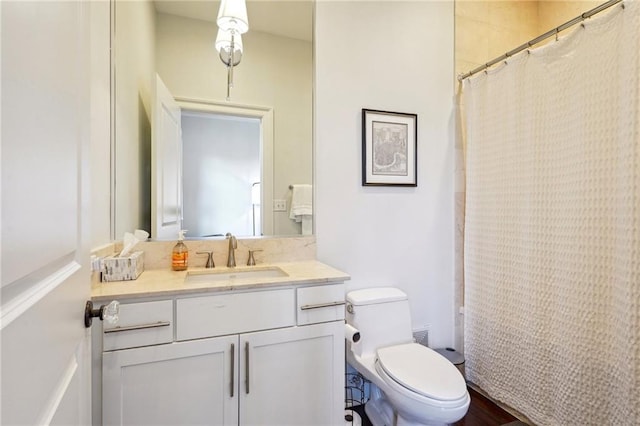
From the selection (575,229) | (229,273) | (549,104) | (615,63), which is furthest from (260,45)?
(575,229)

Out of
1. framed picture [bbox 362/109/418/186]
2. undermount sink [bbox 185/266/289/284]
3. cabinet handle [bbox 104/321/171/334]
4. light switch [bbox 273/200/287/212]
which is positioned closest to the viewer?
cabinet handle [bbox 104/321/171/334]

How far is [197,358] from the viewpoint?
125 centimetres

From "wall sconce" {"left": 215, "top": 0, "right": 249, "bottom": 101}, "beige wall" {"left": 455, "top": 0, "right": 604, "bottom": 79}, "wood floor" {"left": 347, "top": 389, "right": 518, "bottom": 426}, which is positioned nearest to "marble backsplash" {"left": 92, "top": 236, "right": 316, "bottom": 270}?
"wall sconce" {"left": 215, "top": 0, "right": 249, "bottom": 101}

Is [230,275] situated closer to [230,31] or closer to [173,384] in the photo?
[173,384]

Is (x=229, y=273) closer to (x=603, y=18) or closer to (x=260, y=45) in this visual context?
(x=260, y=45)

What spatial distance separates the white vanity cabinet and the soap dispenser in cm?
37

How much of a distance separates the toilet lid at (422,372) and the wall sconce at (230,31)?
1.63 m

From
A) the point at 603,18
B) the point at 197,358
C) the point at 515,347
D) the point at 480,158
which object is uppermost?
the point at 603,18

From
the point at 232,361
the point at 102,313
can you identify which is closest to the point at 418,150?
the point at 232,361

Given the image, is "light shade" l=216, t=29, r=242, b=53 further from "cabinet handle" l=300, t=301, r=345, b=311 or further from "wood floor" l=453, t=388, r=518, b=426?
"wood floor" l=453, t=388, r=518, b=426

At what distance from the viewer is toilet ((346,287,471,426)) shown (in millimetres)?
1343

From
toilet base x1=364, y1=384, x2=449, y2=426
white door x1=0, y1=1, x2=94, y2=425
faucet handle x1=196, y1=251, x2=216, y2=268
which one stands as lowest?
toilet base x1=364, y1=384, x2=449, y2=426

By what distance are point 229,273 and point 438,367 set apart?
1120 millimetres

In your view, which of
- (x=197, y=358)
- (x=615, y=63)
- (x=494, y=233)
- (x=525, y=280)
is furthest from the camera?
(x=494, y=233)
